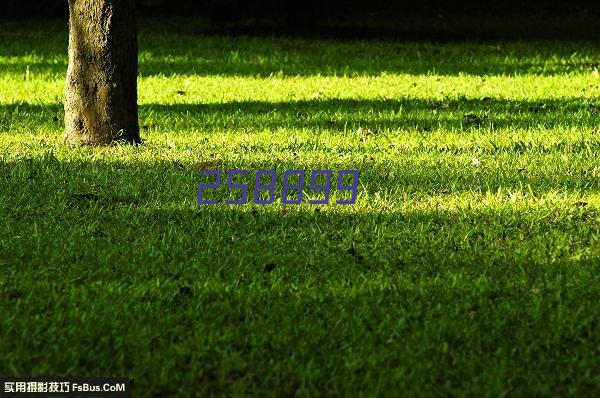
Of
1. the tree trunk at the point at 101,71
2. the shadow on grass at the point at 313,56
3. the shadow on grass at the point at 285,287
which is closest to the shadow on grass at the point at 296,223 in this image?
the shadow on grass at the point at 285,287

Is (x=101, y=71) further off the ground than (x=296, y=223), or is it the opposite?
(x=101, y=71)

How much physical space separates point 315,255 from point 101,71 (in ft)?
10.1

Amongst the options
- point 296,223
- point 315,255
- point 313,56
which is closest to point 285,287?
point 315,255

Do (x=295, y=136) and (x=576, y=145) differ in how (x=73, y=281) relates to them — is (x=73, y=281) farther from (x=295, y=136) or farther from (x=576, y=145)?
(x=576, y=145)

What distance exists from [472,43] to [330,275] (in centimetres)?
1244

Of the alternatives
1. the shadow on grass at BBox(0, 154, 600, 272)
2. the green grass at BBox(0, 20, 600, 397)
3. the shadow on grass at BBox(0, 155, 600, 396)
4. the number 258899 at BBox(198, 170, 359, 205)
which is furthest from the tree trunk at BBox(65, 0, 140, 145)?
the shadow on grass at BBox(0, 155, 600, 396)

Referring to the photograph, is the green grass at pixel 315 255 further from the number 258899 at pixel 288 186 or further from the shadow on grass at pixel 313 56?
the shadow on grass at pixel 313 56

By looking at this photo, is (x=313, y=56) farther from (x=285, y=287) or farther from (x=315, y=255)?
(x=285, y=287)

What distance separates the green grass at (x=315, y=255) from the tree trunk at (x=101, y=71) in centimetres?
26

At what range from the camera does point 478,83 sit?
11766mm

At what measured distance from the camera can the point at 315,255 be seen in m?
5.05

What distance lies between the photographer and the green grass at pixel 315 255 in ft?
12.4

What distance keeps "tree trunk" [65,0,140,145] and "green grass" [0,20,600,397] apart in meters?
0.26

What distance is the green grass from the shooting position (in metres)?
3.78
